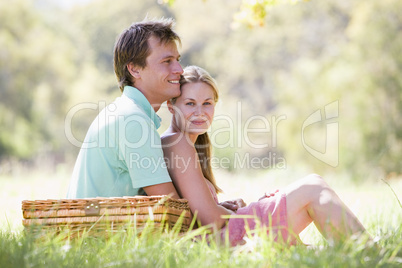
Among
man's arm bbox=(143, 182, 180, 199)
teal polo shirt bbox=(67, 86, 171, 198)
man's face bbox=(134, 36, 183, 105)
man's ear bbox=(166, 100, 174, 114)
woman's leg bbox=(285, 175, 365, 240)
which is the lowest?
woman's leg bbox=(285, 175, 365, 240)

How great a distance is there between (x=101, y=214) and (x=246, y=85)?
28.0 m

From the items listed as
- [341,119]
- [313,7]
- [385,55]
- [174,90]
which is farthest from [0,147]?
[174,90]

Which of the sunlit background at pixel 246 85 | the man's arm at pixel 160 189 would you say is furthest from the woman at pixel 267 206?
the sunlit background at pixel 246 85

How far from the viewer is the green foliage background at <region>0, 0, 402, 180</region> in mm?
14836

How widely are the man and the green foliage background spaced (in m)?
1.84

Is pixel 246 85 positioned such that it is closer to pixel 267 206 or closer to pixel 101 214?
pixel 267 206

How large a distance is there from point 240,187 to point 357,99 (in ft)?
Result: 27.0

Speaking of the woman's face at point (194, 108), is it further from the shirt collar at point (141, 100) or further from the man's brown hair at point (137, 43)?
the man's brown hair at point (137, 43)

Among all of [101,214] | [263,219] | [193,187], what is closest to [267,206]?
[263,219]

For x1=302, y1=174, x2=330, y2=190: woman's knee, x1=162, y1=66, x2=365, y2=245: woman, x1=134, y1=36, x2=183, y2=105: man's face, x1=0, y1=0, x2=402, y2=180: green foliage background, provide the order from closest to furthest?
1. x1=162, y1=66, x2=365, y2=245: woman
2. x1=302, y1=174, x2=330, y2=190: woman's knee
3. x1=134, y1=36, x2=183, y2=105: man's face
4. x1=0, y1=0, x2=402, y2=180: green foliage background

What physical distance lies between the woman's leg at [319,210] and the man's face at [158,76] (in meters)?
1.08

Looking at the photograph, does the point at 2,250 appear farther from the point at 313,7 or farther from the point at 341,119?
the point at 313,7

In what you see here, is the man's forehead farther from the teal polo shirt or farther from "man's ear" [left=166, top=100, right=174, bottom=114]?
the teal polo shirt

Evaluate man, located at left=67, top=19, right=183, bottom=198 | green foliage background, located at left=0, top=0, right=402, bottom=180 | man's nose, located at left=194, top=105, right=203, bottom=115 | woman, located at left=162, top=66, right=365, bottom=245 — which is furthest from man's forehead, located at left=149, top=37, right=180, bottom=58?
green foliage background, located at left=0, top=0, right=402, bottom=180
